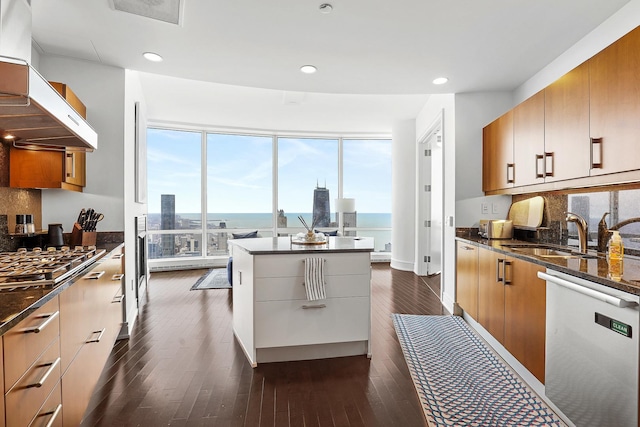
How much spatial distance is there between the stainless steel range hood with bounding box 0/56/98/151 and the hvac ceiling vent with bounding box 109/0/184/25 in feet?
2.65

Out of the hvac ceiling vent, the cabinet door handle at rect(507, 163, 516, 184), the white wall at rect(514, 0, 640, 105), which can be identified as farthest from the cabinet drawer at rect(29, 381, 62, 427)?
the white wall at rect(514, 0, 640, 105)

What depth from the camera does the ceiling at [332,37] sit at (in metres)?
2.24

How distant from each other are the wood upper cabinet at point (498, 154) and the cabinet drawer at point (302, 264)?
1.64 metres

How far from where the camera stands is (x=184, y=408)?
2043mm

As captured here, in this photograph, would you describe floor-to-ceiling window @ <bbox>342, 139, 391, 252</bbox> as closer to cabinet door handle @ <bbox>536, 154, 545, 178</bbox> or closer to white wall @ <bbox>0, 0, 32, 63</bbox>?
cabinet door handle @ <bbox>536, 154, 545, 178</bbox>

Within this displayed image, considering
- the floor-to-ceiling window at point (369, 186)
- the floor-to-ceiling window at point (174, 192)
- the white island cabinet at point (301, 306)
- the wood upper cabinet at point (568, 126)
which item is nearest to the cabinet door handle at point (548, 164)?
the wood upper cabinet at point (568, 126)

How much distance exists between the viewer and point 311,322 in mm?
2664

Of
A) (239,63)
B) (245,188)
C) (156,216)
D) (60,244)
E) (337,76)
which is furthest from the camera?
(245,188)

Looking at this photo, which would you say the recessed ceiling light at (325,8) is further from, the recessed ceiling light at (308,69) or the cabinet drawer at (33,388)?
the cabinet drawer at (33,388)

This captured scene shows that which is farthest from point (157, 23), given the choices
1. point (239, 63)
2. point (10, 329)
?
point (10, 329)

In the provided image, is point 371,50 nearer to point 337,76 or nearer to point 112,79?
point 337,76

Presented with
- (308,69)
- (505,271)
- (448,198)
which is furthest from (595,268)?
(308,69)

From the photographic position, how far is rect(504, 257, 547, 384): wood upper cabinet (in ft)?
6.76

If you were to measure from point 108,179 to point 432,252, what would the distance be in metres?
4.87
